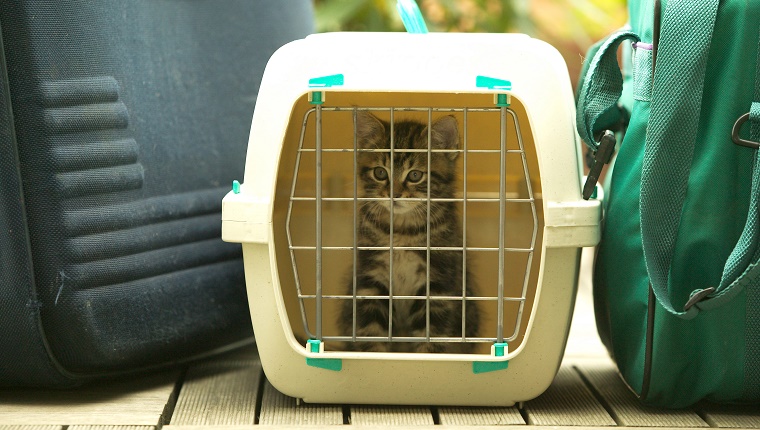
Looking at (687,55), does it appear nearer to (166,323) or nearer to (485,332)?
(485,332)

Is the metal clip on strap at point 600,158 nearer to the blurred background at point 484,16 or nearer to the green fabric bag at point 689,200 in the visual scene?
the green fabric bag at point 689,200

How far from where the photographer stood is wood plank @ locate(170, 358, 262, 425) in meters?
1.35

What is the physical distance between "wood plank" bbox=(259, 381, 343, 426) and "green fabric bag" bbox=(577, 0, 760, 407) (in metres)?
0.51

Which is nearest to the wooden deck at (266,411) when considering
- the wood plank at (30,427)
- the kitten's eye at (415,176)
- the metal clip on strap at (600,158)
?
the wood plank at (30,427)

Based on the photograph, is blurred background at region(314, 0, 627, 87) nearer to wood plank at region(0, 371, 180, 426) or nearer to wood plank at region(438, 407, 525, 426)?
wood plank at region(0, 371, 180, 426)

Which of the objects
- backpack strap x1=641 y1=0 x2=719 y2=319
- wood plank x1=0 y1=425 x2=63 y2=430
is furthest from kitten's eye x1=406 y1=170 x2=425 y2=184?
wood plank x1=0 y1=425 x2=63 y2=430

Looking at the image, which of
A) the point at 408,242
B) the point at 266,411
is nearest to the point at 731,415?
the point at 408,242

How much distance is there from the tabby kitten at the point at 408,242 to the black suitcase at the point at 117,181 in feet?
0.97

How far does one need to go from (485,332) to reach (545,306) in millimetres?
360

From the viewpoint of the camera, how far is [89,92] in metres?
1.36

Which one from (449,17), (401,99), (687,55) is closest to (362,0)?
(449,17)

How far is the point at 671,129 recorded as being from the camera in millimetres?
1204

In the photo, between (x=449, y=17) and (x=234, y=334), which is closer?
(x=234, y=334)

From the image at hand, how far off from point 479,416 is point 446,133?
556 mm
